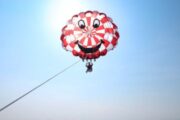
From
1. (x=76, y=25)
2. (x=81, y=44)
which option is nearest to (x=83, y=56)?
(x=81, y=44)

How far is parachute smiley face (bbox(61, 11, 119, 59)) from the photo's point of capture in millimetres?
17625

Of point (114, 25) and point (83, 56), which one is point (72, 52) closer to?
point (83, 56)

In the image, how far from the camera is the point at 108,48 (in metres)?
17.7

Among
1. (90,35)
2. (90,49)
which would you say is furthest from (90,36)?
(90,49)

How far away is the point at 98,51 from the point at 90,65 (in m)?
1.35

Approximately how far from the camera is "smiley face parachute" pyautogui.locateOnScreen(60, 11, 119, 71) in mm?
17625

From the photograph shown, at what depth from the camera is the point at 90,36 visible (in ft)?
57.8

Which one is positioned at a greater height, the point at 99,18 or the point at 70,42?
the point at 99,18

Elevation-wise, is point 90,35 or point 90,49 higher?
point 90,35

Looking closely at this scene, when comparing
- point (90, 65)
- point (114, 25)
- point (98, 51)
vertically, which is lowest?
point (90, 65)

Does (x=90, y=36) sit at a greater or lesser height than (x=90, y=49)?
greater

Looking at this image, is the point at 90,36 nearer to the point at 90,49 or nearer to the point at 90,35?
the point at 90,35

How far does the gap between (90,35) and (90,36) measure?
0.06 m

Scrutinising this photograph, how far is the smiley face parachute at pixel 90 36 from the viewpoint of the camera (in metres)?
17.6
